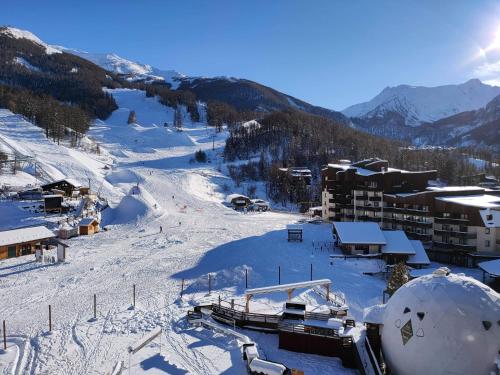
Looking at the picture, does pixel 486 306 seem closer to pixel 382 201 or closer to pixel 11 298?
pixel 11 298

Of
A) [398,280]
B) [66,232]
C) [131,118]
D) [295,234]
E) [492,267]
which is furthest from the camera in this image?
[131,118]

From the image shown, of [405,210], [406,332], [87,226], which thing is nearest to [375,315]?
[406,332]

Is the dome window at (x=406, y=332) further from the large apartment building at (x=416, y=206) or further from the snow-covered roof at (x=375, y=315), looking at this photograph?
the large apartment building at (x=416, y=206)

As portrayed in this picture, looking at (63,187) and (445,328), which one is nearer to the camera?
(445,328)

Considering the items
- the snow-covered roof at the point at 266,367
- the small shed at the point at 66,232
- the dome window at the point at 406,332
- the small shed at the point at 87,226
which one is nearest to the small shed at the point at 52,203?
the small shed at the point at 66,232

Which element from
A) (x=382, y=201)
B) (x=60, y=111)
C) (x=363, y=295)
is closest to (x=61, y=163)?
(x=60, y=111)

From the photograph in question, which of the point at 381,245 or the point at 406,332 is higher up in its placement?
the point at 406,332

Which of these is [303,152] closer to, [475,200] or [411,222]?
[411,222]
